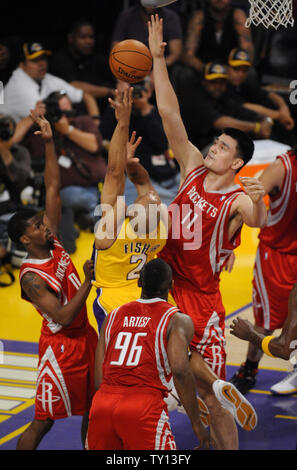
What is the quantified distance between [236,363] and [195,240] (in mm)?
1960

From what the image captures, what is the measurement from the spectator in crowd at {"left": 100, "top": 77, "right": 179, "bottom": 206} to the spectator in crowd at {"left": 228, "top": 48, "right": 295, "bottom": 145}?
191 cm

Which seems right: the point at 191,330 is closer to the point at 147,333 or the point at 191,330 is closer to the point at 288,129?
the point at 147,333

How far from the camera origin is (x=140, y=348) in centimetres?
416

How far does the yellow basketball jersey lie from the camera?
4984 mm

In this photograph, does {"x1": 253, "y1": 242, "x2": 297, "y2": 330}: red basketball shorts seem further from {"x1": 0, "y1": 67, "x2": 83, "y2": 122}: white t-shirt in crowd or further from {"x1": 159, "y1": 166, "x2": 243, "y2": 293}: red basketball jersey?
{"x1": 0, "y1": 67, "x2": 83, "y2": 122}: white t-shirt in crowd

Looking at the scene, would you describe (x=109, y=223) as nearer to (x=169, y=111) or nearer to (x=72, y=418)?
(x=169, y=111)

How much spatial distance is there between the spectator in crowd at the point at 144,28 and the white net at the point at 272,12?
14.5 feet

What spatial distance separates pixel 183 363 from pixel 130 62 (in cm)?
240

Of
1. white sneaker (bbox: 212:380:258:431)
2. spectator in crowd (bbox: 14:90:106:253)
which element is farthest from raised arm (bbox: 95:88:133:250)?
spectator in crowd (bbox: 14:90:106:253)

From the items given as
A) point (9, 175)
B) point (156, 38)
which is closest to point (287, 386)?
point (156, 38)

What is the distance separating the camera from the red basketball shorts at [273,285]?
241 inches

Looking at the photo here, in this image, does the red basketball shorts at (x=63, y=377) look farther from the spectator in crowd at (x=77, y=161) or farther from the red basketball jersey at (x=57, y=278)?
the spectator in crowd at (x=77, y=161)

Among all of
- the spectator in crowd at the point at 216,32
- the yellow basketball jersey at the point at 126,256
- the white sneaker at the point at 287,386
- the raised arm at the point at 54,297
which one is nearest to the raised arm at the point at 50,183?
the yellow basketball jersey at the point at 126,256
